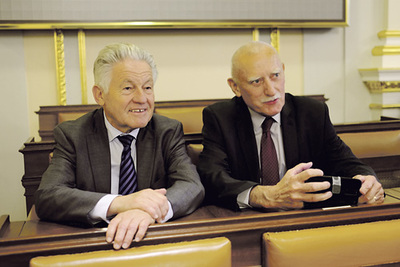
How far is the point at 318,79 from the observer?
4637 millimetres

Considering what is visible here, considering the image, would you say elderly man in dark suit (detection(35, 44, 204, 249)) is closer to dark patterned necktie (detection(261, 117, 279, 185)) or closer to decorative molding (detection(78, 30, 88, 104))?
dark patterned necktie (detection(261, 117, 279, 185))

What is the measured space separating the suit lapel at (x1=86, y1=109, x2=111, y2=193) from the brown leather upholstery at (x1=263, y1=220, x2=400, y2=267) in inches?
33.7

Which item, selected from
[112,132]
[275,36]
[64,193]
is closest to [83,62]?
[275,36]

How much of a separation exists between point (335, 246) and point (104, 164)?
1.02 m

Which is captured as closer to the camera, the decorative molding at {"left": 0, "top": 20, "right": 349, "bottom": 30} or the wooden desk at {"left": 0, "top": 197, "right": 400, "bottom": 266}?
the wooden desk at {"left": 0, "top": 197, "right": 400, "bottom": 266}

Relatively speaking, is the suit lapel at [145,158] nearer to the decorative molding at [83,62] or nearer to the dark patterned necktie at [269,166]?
the dark patterned necktie at [269,166]

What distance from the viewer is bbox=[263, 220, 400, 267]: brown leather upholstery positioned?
1164 mm

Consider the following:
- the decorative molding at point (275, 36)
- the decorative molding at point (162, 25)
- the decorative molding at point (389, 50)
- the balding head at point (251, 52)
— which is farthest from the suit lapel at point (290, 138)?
the decorative molding at point (389, 50)

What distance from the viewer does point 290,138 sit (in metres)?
2.04

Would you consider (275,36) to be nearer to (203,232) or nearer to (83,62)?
(83,62)

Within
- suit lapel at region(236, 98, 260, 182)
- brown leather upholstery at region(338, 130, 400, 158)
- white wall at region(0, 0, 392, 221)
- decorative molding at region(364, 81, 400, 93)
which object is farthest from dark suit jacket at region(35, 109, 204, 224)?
decorative molding at region(364, 81, 400, 93)

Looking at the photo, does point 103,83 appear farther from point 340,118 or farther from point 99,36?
point 340,118

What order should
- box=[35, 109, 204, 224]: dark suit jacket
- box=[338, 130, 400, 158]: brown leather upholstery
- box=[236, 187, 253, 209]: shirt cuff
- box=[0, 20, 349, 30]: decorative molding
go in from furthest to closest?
box=[0, 20, 349, 30]: decorative molding → box=[338, 130, 400, 158]: brown leather upholstery → box=[236, 187, 253, 209]: shirt cuff → box=[35, 109, 204, 224]: dark suit jacket

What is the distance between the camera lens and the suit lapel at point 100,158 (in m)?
1.81
